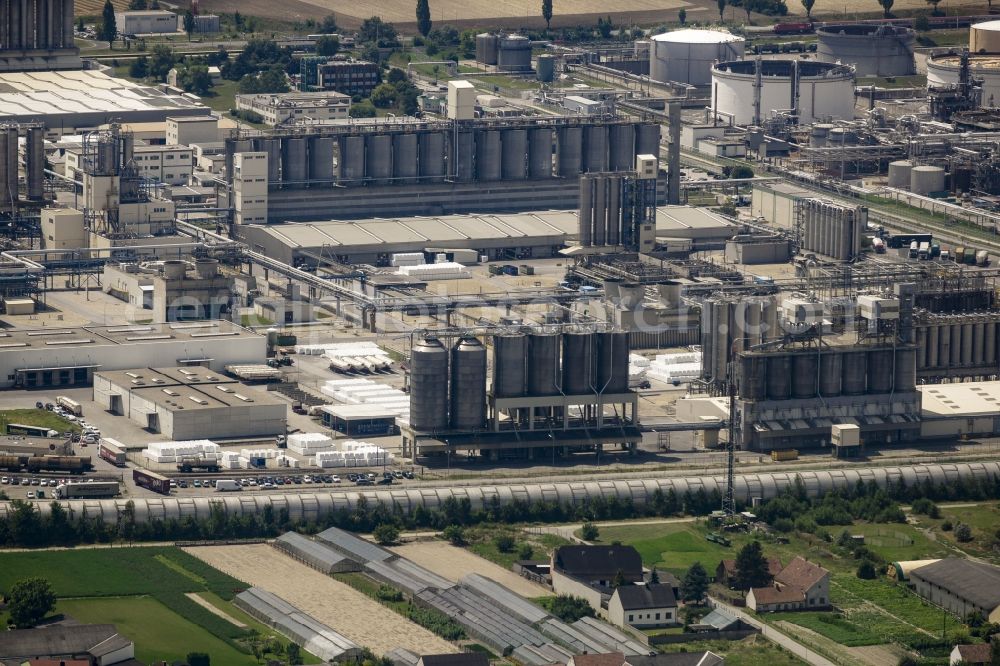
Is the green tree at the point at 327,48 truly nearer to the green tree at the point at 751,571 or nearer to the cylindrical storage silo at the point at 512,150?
the cylindrical storage silo at the point at 512,150

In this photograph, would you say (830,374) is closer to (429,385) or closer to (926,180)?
(429,385)

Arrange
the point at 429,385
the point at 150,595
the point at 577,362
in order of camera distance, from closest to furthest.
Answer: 1. the point at 150,595
2. the point at 429,385
3. the point at 577,362

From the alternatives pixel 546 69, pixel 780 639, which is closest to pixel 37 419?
pixel 780 639

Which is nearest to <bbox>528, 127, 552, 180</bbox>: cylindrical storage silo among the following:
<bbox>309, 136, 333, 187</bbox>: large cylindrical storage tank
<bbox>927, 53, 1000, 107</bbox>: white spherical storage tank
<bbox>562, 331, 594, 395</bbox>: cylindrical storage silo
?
<bbox>309, 136, 333, 187</bbox>: large cylindrical storage tank

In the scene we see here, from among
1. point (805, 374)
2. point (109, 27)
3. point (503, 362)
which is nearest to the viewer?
point (503, 362)

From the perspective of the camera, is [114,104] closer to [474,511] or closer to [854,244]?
[854,244]

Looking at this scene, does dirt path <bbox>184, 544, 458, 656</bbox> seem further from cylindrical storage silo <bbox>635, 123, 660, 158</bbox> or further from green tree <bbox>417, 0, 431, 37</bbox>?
green tree <bbox>417, 0, 431, 37</bbox>

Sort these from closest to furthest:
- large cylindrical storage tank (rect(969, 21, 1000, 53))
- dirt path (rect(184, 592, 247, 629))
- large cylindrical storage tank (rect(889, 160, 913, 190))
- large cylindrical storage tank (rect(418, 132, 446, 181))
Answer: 1. dirt path (rect(184, 592, 247, 629))
2. large cylindrical storage tank (rect(418, 132, 446, 181))
3. large cylindrical storage tank (rect(889, 160, 913, 190))
4. large cylindrical storage tank (rect(969, 21, 1000, 53))
